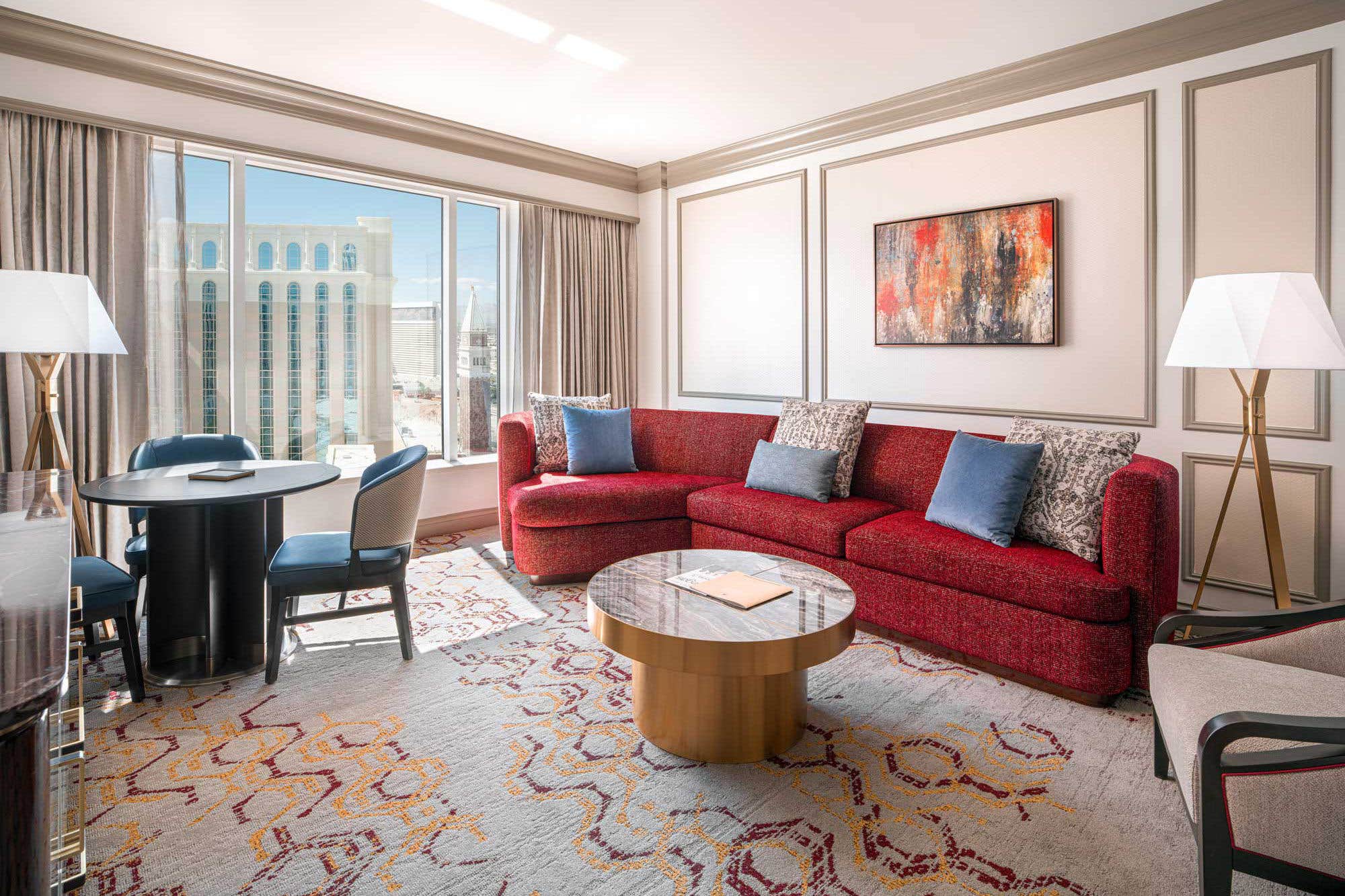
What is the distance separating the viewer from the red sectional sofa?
8.20 feet

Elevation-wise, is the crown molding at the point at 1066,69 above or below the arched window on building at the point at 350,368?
above

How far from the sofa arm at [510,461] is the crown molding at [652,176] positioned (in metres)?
2.56

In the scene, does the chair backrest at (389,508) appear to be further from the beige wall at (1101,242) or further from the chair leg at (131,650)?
the beige wall at (1101,242)

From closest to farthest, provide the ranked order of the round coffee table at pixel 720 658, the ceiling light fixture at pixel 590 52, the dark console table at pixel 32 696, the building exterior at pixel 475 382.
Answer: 1. the dark console table at pixel 32 696
2. the round coffee table at pixel 720 658
3. the ceiling light fixture at pixel 590 52
4. the building exterior at pixel 475 382

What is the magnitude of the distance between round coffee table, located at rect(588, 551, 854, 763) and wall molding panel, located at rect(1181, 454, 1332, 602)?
6.79ft

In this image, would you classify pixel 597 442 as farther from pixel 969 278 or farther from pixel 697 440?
pixel 969 278

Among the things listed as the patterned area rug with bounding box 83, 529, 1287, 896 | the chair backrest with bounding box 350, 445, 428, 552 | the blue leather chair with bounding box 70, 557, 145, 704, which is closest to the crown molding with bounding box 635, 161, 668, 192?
the chair backrest with bounding box 350, 445, 428, 552

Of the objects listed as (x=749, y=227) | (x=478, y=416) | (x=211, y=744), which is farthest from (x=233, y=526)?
(x=749, y=227)

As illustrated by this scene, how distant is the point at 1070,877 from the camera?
166 cm

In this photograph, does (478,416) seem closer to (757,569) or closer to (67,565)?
(757,569)

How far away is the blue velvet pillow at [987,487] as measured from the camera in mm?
2924

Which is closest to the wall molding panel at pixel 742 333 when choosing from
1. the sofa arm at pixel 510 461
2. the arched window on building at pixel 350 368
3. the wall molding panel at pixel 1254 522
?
the sofa arm at pixel 510 461

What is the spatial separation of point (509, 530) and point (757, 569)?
2.01m

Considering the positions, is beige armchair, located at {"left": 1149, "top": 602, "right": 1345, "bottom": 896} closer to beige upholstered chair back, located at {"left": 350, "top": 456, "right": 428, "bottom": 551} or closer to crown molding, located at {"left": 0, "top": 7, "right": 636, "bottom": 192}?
beige upholstered chair back, located at {"left": 350, "top": 456, "right": 428, "bottom": 551}
